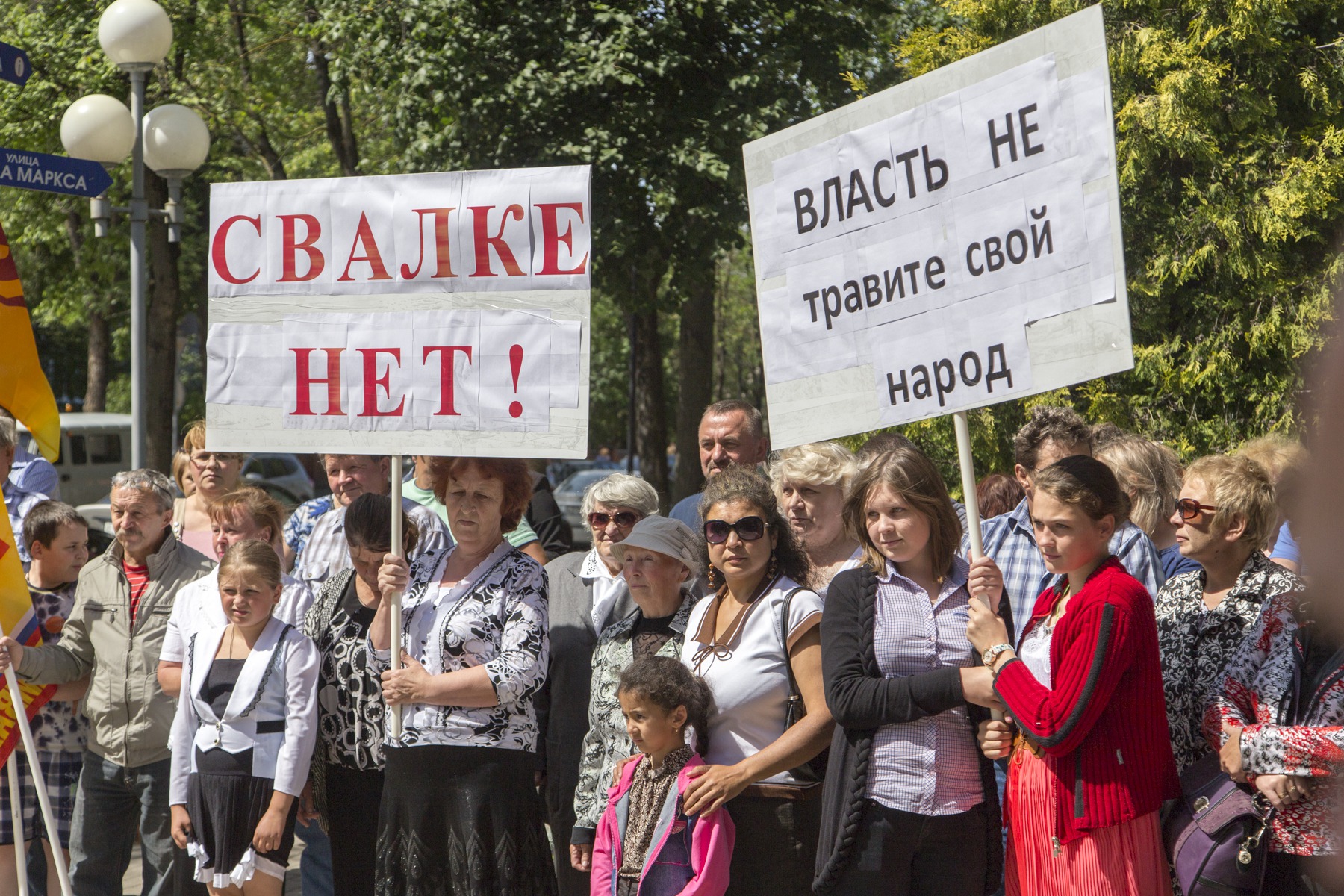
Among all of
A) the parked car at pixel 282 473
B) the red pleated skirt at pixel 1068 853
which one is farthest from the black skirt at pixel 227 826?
the parked car at pixel 282 473

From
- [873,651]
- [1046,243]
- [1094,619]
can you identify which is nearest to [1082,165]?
[1046,243]

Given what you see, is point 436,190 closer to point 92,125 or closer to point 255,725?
point 255,725

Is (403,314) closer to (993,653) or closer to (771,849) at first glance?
(771,849)

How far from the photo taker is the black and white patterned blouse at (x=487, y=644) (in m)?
4.26

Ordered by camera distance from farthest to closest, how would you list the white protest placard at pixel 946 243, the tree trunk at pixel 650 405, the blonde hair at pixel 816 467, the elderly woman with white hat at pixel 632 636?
1. the tree trunk at pixel 650 405
2. the blonde hair at pixel 816 467
3. the elderly woman with white hat at pixel 632 636
4. the white protest placard at pixel 946 243

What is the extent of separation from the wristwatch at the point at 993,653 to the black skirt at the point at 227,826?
2.61m

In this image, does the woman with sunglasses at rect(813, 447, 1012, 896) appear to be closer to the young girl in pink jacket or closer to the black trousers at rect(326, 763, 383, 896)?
the young girl in pink jacket

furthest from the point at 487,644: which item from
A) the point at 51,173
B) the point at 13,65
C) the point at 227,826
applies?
the point at 51,173

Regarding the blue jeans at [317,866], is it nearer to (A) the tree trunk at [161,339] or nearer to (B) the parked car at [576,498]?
(A) the tree trunk at [161,339]

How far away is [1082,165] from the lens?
3291 mm

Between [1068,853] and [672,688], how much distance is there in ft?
3.84

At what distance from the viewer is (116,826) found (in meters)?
5.38

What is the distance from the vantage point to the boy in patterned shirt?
5418 millimetres

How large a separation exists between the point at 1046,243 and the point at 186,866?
3.83 m
